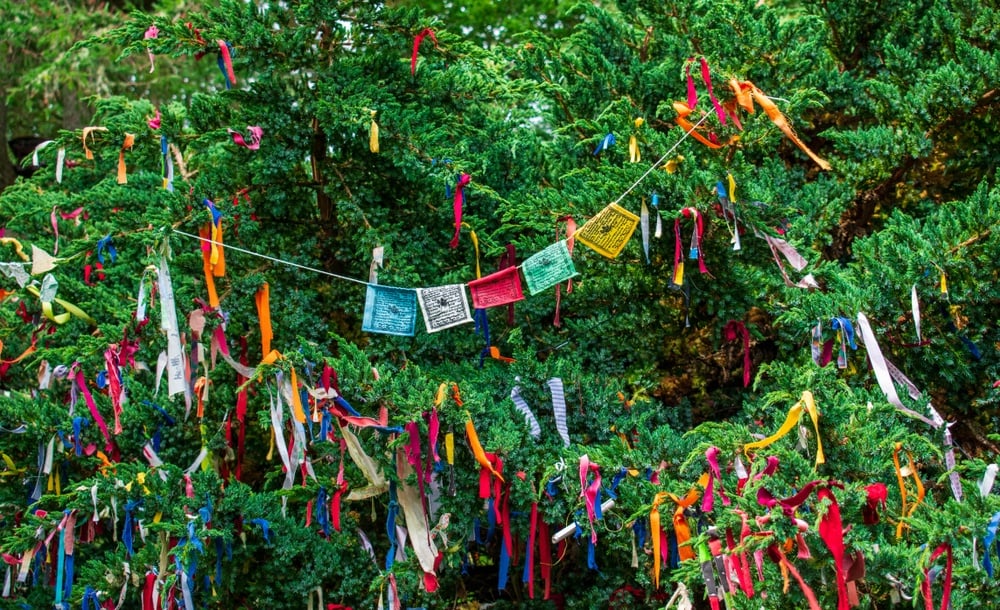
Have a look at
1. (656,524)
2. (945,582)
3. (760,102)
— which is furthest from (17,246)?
(945,582)

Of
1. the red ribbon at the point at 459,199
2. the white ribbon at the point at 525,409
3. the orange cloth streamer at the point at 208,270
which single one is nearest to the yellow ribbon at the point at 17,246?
the orange cloth streamer at the point at 208,270

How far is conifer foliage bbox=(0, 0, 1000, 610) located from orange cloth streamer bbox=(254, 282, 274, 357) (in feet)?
0.06

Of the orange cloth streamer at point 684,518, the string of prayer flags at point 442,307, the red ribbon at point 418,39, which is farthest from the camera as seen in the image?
the red ribbon at point 418,39

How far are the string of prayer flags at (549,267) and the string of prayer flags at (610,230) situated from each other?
83 millimetres

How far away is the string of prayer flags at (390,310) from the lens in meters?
3.06

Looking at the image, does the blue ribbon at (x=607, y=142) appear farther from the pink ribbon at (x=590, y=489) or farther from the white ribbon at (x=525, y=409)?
the pink ribbon at (x=590, y=489)

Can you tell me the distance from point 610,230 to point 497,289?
0.44 m

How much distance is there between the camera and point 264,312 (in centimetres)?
318

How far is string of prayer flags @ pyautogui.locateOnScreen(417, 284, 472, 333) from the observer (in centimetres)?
304

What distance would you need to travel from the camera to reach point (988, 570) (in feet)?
6.89

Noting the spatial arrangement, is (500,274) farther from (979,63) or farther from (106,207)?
(106,207)

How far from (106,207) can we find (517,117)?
1.98m

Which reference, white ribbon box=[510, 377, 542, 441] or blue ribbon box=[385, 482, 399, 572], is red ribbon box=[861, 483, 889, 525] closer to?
white ribbon box=[510, 377, 542, 441]

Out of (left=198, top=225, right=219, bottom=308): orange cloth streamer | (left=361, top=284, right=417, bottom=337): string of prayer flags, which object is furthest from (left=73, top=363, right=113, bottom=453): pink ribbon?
(left=361, top=284, right=417, bottom=337): string of prayer flags
